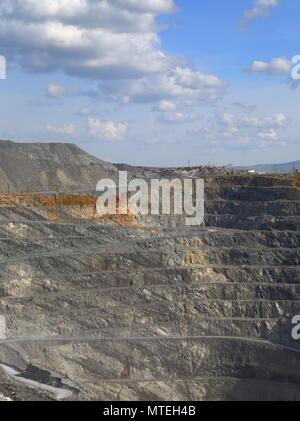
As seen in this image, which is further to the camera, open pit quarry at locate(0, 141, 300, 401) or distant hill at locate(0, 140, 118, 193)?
distant hill at locate(0, 140, 118, 193)

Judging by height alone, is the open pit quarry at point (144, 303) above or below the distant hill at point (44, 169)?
below

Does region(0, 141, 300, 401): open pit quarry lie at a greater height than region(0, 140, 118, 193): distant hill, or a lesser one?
lesser

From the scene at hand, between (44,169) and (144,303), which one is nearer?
(144,303)

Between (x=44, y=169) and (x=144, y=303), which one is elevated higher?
(x=44, y=169)

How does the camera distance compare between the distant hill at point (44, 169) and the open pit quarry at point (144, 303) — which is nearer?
the open pit quarry at point (144, 303)

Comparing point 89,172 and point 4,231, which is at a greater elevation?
point 89,172
